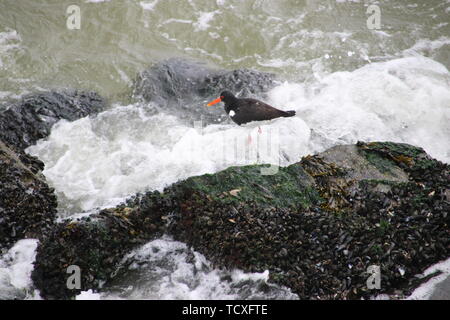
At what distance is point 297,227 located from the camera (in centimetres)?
421

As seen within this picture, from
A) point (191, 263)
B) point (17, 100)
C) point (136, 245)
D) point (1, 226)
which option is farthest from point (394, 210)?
point (17, 100)

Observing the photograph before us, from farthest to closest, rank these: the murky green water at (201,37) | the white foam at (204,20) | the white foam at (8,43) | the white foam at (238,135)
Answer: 1. the white foam at (204,20)
2. the white foam at (8,43)
3. the murky green water at (201,37)
4. the white foam at (238,135)

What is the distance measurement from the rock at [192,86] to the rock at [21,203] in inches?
109

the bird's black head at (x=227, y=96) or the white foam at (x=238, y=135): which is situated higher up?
the bird's black head at (x=227, y=96)

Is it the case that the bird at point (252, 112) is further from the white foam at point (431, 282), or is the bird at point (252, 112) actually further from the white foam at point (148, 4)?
the white foam at point (148, 4)

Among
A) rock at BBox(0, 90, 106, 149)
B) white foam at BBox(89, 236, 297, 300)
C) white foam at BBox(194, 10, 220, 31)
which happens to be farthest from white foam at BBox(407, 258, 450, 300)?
white foam at BBox(194, 10, 220, 31)

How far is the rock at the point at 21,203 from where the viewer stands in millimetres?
4719

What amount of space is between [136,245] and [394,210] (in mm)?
2635

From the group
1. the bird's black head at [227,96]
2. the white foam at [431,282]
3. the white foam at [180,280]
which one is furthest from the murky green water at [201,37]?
the white foam at [431,282]

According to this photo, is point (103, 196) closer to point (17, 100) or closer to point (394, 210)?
point (17, 100)

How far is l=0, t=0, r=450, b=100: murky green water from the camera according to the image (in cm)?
848

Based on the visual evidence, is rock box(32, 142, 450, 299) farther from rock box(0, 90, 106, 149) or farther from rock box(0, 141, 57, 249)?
rock box(0, 90, 106, 149)

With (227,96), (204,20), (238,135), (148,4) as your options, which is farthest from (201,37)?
(238,135)

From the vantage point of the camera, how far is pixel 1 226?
4.68 metres
